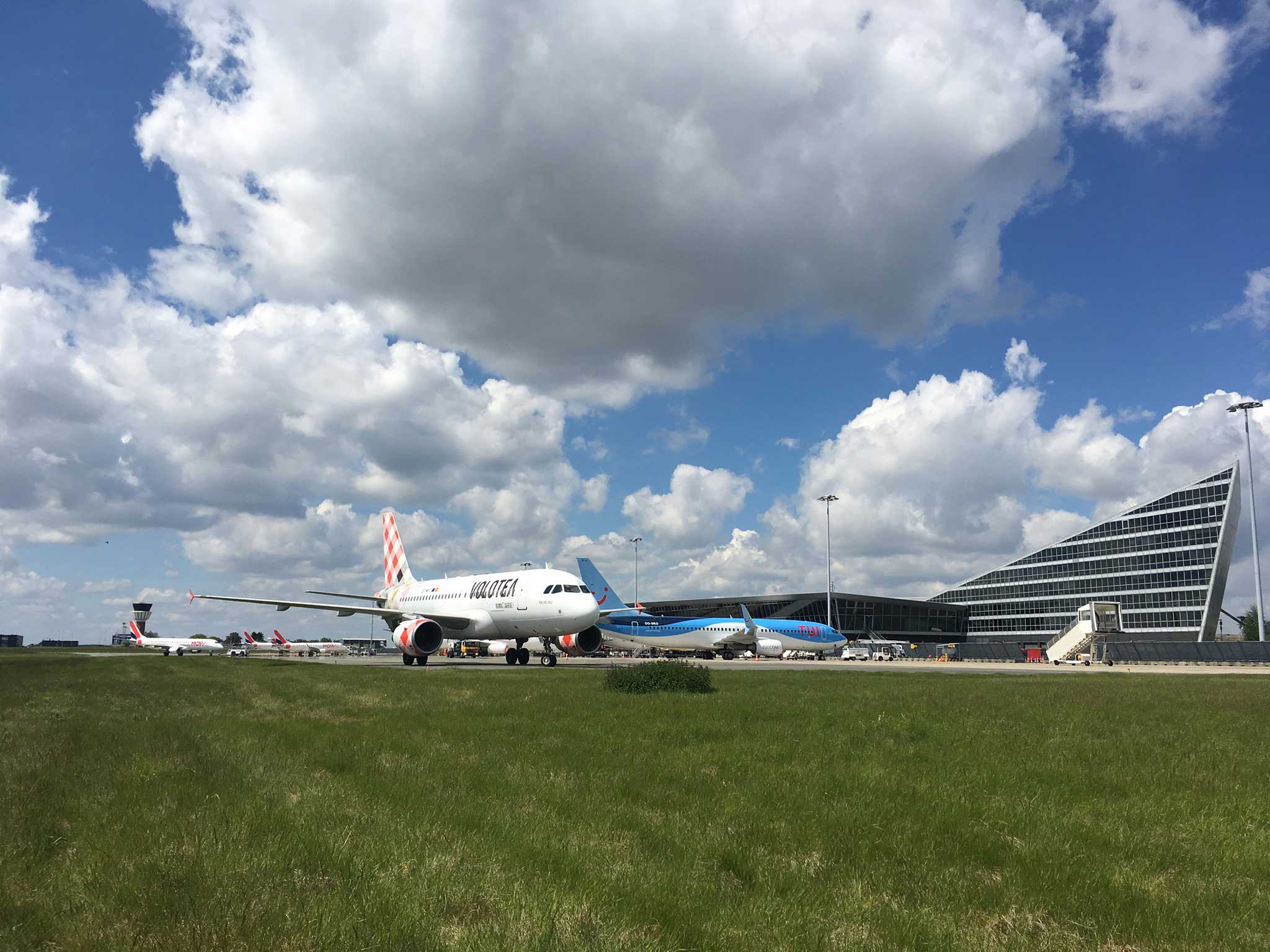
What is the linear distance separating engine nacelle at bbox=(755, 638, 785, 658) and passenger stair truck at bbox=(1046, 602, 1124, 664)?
1016 inches

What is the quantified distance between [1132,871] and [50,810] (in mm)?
9240

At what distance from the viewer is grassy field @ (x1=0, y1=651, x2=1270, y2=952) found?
4.56 meters

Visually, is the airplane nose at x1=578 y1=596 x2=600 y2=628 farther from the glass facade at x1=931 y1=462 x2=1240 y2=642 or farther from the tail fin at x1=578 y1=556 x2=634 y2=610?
the glass facade at x1=931 y1=462 x2=1240 y2=642

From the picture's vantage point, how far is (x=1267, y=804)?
8.05m

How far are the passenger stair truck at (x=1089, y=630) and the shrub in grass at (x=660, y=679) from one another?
204 feet

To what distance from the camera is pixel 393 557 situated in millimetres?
67000

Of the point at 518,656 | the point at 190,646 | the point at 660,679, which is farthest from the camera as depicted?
the point at 190,646

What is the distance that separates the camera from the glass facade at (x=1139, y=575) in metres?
129

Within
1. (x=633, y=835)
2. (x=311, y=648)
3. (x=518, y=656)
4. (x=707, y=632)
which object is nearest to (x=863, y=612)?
(x=707, y=632)

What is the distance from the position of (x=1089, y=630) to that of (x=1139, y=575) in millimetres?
79811

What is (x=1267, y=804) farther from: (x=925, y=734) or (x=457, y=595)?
(x=457, y=595)

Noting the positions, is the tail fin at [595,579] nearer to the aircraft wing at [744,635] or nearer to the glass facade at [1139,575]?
the aircraft wing at [744,635]

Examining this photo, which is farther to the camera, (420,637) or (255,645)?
(255,645)

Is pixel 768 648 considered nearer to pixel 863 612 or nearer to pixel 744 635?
pixel 744 635
